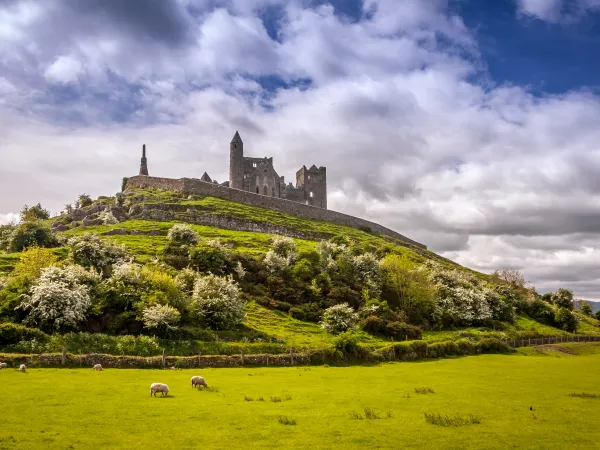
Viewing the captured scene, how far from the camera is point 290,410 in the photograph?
2338 cm

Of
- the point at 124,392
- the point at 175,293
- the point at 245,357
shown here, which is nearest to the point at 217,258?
the point at 175,293

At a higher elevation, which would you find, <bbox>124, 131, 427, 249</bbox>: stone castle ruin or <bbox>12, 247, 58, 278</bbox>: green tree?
<bbox>124, 131, 427, 249</bbox>: stone castle ruin

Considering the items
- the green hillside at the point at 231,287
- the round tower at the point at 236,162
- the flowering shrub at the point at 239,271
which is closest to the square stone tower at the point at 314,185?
the round tower at the point at 236,162

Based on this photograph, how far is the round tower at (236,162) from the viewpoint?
147500 mm

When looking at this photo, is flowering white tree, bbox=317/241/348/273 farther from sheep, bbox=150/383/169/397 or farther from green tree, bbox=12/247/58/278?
sheep, bbox=150/383/169/397

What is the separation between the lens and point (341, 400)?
85.6ft

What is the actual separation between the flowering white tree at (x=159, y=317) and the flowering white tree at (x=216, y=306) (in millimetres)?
5146

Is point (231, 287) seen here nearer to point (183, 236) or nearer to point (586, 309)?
point (183, 236)

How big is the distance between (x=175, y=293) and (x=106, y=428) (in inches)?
1237

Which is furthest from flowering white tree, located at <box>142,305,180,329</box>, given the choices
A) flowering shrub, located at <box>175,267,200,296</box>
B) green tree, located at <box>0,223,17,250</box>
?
green tree, located at <box>0,223,17,250</box>

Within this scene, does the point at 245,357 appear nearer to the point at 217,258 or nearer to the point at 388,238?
the point at 217,258

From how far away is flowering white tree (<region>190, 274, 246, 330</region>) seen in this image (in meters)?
50.1

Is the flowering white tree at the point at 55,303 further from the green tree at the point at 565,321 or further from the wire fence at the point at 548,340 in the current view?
the green tree at the point at 565,321

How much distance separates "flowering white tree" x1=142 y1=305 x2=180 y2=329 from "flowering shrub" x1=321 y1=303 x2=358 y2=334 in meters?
18.2
